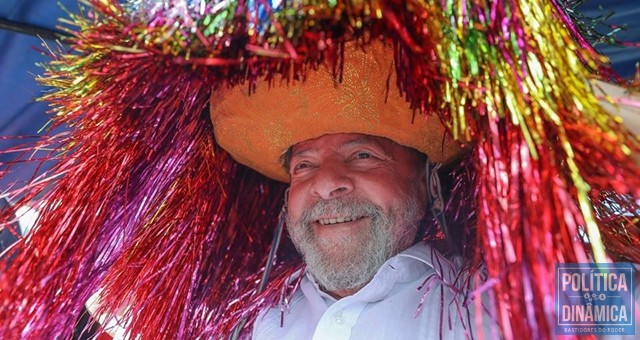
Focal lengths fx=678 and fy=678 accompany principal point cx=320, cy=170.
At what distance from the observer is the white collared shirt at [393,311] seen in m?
1.48

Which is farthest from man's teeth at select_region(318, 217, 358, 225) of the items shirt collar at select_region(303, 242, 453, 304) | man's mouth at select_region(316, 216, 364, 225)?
shirt collar at select_region(303, 242, 453, 304)

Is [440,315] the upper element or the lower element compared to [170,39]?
lower

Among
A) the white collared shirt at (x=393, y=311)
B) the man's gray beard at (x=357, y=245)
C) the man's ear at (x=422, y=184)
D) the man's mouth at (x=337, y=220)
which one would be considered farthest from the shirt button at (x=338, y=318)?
the man's ear at (x=422, y=184)

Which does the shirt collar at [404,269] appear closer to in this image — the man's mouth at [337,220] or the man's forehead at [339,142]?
the man's mouth at [337,220]

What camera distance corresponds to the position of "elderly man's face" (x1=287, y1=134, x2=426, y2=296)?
5.54 feet

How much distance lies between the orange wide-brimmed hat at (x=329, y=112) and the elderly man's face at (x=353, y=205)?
9 centimetres

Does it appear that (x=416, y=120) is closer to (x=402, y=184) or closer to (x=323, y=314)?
(x=402, y=184)

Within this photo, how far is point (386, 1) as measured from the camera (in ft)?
3.79

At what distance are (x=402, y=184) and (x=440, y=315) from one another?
42cm

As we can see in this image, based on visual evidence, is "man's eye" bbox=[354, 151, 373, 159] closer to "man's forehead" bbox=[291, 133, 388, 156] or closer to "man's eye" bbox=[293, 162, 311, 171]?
"man's forehead" bbox=[291, 133, 388, 156]

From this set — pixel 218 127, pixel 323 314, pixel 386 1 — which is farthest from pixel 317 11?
pixel 323 314

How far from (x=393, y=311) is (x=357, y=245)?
0.68ft

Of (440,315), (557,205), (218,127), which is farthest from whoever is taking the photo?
(218,127)

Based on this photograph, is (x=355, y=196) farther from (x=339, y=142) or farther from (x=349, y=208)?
(x=339, y=142)
